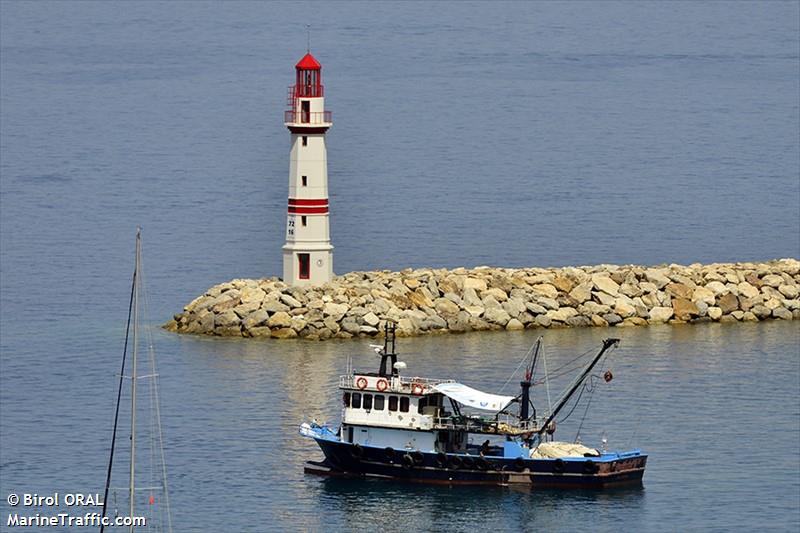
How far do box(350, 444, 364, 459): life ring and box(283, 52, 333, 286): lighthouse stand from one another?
1724cm

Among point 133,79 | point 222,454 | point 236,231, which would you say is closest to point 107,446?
point 222,454

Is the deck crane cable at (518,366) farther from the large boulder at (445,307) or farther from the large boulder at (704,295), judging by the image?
the large boulder at (704,295)

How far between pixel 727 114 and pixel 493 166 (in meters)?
23.6

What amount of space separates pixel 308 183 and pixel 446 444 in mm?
18035

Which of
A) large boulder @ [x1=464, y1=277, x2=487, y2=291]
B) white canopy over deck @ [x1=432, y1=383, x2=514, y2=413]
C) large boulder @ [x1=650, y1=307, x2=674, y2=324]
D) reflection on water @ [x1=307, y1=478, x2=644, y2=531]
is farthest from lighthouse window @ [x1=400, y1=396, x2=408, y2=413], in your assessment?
large boulder @ [x1=650, y1=307, x2=674, y2=324]

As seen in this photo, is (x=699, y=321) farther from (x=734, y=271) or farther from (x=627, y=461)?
(x=627, y=461)

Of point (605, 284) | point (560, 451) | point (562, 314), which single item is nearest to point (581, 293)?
point (605, 284)

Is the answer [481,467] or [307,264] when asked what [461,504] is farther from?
[307,264]

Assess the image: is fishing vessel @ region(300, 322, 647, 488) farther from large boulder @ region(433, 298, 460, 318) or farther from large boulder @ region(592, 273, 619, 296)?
large boulder @ region(592, 273, 619, 296)

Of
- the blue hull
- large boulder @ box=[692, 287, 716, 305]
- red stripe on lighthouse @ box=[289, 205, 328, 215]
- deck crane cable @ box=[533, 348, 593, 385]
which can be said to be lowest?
the blue hull

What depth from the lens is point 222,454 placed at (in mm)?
52750

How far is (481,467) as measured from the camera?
50438mm

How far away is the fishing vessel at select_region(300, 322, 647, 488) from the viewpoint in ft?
164

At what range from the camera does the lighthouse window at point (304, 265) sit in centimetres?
6794
